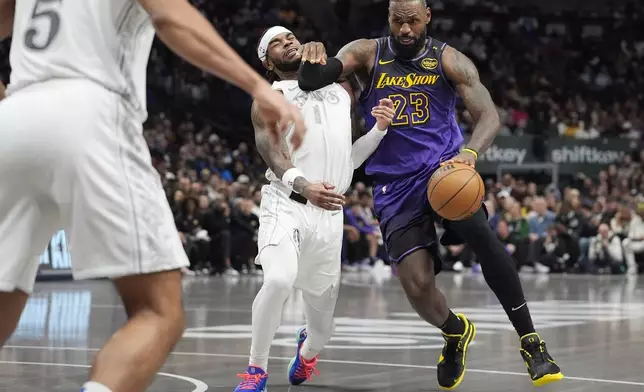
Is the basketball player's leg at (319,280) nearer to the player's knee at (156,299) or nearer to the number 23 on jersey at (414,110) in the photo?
the number 23 on jersey at (414,110)

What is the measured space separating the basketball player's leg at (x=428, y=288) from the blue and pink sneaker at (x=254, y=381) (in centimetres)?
100

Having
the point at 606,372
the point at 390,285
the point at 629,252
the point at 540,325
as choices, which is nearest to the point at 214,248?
the point at 390,285

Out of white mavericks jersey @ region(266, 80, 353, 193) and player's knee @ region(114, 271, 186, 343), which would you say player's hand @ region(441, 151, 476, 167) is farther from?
player's knee @ region(114, 271, 186, 343)

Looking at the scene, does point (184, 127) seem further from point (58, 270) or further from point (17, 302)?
point (17, 302)

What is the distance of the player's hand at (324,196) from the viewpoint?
562cm

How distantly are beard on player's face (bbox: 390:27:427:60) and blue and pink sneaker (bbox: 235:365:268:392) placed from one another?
2025mm

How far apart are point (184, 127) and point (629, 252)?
937cm

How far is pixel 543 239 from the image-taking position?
20.5 metres

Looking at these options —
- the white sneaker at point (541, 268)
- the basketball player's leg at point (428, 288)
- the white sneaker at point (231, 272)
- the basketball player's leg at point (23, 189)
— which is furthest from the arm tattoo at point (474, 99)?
the white sneaker at point (541, 268)

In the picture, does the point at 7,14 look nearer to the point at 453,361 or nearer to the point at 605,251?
the point at 453,361

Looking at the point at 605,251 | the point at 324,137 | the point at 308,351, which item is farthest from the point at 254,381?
the point at 605,251

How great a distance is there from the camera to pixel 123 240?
3.16 meters

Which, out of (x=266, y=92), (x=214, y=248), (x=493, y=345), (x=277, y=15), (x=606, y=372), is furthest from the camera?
(x=277, y=15)

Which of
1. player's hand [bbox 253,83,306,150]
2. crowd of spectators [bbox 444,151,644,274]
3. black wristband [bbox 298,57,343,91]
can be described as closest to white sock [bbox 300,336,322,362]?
black wristband [bbox 298,57,343,91]
